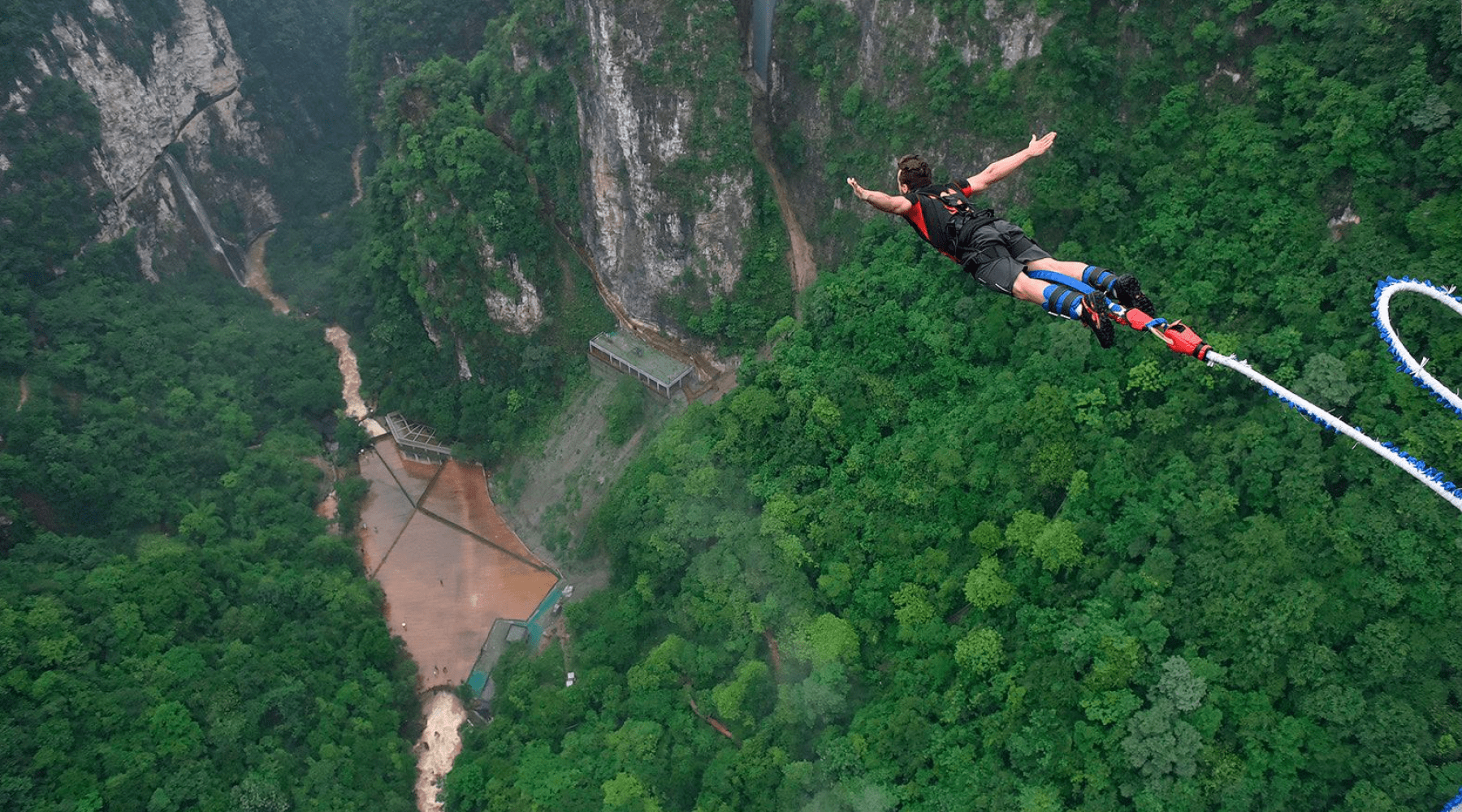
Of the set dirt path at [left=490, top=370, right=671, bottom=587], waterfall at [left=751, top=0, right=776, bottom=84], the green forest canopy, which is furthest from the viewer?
dirt path at [left=490, top=370, right=671, bottom=587]

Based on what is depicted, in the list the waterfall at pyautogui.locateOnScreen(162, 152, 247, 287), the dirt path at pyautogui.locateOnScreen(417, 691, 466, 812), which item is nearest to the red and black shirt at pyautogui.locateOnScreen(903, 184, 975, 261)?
the dirt path at pyautogui.locateOnScreen(417, 691, 466, 812)

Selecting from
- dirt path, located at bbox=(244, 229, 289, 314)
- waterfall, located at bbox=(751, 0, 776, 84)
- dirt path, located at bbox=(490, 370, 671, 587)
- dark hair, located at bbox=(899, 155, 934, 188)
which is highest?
dark hair, located at bbox=(899, 155, 934, 188)

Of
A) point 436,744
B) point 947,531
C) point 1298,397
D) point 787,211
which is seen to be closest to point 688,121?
point 787,211

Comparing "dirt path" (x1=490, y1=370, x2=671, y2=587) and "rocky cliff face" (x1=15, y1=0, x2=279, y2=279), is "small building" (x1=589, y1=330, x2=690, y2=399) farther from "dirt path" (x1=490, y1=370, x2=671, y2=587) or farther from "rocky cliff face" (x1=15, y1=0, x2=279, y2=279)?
"rocky cliff face" (x1=15, y1=0, x2=279, y2=279)

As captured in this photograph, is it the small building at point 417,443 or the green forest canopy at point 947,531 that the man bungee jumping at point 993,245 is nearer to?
the green forest canopy at point 947,531

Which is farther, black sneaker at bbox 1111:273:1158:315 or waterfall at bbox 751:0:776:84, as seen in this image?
waterfall at bbox 751:0:776:84

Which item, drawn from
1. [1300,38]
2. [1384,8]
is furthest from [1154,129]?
[1384,8]

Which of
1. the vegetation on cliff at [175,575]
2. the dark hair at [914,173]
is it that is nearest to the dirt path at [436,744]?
the vegetation on cliff at [175,575]
